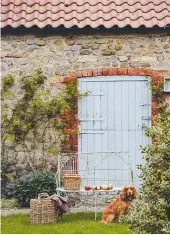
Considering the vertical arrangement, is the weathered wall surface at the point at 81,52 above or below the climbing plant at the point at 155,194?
above

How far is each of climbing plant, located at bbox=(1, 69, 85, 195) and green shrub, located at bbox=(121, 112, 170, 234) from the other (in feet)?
15.3

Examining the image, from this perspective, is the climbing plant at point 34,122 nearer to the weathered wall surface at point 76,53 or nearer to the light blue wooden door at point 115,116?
the weathered wall surface at point 76,53

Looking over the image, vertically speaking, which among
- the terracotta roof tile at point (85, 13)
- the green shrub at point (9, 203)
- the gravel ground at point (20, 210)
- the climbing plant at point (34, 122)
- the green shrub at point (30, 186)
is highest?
the terracotta roof tile at point (85, 13)

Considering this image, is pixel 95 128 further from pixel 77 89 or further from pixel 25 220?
pixel 25 220

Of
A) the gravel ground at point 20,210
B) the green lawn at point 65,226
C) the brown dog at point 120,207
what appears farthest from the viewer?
the gravel ground at point 20,210

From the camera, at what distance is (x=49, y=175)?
36.3ft

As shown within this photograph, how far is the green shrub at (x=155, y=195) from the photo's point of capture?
21.1 ft

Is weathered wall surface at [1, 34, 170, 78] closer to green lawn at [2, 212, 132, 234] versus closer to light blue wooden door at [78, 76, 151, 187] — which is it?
light blue wooden door at [78, 76, 151, 187]

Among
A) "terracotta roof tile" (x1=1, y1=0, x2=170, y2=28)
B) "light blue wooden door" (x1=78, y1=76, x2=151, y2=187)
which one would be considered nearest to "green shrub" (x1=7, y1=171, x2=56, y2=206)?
"light blue wooden door" (x1=78, y1=76, x2=151, y2=187)

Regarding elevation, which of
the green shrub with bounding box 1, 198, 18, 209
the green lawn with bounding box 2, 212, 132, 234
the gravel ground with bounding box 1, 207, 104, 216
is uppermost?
the green shrub with bounding box 1, 198, 18, 209

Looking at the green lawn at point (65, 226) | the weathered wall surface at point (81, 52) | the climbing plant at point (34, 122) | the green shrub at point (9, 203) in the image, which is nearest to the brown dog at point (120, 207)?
the green lawn at point (65, 226)

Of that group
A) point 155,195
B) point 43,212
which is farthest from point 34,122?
point 155,195

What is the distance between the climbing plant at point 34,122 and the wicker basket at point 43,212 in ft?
7.60

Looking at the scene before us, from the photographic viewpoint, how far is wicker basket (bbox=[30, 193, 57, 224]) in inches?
357
